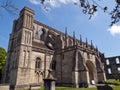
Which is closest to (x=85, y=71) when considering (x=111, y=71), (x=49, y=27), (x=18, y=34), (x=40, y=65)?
(x=40, y=65)

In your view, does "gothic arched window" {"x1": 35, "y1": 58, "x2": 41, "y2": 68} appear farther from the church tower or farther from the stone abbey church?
the church tower

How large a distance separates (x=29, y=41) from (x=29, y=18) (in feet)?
21.6

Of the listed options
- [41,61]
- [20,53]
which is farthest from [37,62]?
[20,53]

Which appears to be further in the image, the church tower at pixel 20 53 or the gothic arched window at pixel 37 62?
the gothic arched window at pixel 37 62

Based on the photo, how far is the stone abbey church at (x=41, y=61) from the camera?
2630cm

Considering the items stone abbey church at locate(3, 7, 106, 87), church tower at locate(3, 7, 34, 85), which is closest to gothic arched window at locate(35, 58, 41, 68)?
stone abbey church at locate(3, 7, 106, 87)

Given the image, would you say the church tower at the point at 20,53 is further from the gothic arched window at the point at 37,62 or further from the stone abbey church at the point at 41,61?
the gothic arched window at the point at 37,62

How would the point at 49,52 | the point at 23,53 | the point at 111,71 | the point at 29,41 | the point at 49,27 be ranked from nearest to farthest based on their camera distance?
1. the point at 23,53
2. the point at 29,41
3. the point at 49,52
4. the point at 49,27
5. the point at 111,71

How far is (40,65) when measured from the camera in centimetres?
3028

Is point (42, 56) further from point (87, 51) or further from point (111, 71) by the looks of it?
point (111, 71)

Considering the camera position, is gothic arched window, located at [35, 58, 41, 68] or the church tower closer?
the church tower

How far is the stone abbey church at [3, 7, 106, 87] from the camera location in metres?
26.3

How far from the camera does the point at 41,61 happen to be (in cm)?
3062

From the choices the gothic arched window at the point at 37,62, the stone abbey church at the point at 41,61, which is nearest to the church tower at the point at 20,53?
the stone abbey church at the point at 41,61
